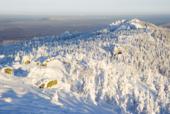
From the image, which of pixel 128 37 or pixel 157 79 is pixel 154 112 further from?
pixel 128 37

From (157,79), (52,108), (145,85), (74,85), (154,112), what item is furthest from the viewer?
(157,79)

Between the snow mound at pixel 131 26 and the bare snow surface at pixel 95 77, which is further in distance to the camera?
the snow mound at pixel 131 26

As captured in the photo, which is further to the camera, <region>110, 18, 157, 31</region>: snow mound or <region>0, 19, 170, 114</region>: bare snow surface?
<region>110, 18, 157, 31</region>: snow mound

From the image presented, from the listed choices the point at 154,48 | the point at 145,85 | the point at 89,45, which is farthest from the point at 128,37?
the point at 145,85

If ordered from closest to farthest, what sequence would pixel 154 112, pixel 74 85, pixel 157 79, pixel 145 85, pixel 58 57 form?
pixel 74 85, pixel 154 112, pixel 58 57, pixel 145 85, pixel 157 79

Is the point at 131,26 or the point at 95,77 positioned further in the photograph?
the point at 131,26

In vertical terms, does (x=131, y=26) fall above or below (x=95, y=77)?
above

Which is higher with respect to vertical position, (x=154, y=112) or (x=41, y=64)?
(x=41, y=64)

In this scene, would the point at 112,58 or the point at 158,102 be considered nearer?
A: the point at 158,102
